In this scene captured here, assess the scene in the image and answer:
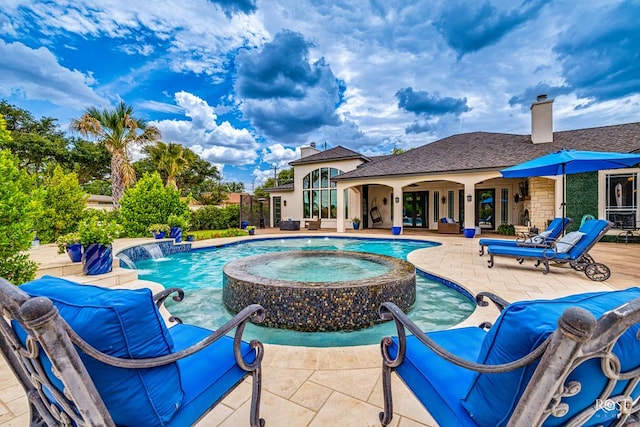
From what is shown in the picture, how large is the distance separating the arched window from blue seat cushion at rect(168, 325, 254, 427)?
16378mm

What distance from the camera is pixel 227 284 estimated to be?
468 cm

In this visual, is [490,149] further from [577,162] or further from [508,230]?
[577,162]

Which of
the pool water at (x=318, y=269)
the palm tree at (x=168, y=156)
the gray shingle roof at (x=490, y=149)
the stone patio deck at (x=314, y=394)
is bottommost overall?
the stone patio deck at (x=314, y=394)

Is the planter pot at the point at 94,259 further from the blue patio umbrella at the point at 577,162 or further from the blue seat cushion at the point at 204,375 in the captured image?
the blue patio umbrella at the point at 577,162

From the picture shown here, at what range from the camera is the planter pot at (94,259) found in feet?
17.1

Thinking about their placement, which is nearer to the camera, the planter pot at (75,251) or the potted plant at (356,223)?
the planter pot at (75,251)

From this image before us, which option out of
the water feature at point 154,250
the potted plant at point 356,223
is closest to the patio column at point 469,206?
the potted plant at point 356,223

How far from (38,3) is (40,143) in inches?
484

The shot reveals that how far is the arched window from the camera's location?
18.5 metres

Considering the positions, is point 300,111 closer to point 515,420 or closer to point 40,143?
point 40,143

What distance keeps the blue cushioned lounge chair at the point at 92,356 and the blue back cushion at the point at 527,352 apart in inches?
52.4

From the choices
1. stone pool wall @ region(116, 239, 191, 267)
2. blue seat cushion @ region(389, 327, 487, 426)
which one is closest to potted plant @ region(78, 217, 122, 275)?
stone pool wall @ region(116, 239, 191, 267)

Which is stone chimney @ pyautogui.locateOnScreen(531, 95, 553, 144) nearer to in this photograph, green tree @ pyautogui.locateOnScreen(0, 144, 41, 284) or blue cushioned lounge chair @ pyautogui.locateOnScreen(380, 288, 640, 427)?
blue cushioned lounge chair @ pyautogui.locateOnScreen(380, 288, 640, 427)

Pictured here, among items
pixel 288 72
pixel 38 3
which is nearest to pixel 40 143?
pixel 38 3
